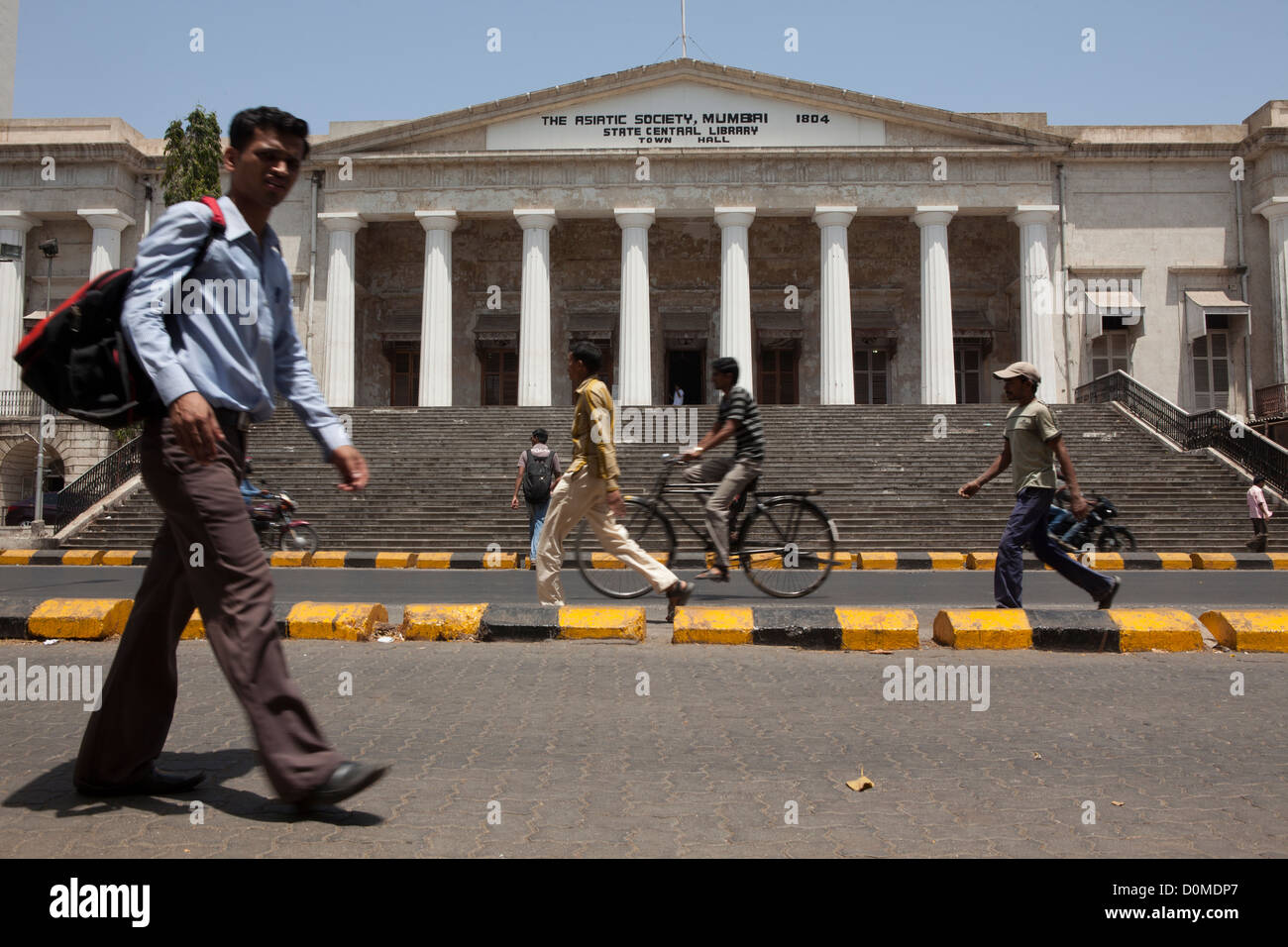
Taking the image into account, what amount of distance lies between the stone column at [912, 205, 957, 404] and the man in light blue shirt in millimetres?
27488

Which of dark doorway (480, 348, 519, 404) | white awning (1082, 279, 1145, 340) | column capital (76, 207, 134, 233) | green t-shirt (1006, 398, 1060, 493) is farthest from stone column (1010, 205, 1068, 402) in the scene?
column capital (76, 207, 134, 233)

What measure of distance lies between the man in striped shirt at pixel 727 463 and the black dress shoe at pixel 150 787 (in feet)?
17.4

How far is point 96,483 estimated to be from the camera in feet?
66.1

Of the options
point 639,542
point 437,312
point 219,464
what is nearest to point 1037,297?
point 437,312

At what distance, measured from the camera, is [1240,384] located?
31641 millimetres

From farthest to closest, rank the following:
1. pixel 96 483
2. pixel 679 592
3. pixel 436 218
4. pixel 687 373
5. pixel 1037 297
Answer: pixel 687 373
pixel 436 218
pixel 1037 297
pixel 96 483
pixel 679 592

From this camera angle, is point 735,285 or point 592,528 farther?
point 735,285

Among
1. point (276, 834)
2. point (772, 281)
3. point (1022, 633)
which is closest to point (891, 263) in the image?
point (772, 281)

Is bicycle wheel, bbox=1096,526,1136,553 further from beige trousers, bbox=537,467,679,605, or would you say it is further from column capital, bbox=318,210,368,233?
column capital, bbox=318,210,368,233

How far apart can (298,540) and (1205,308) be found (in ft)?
90.3

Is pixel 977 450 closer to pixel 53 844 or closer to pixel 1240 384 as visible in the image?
A: pixel 1240 384

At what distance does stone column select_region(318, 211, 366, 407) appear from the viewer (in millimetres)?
30844

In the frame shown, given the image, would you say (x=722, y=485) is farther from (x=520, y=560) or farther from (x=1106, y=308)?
(x=1106, y=308)

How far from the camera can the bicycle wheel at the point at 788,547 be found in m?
8.77
